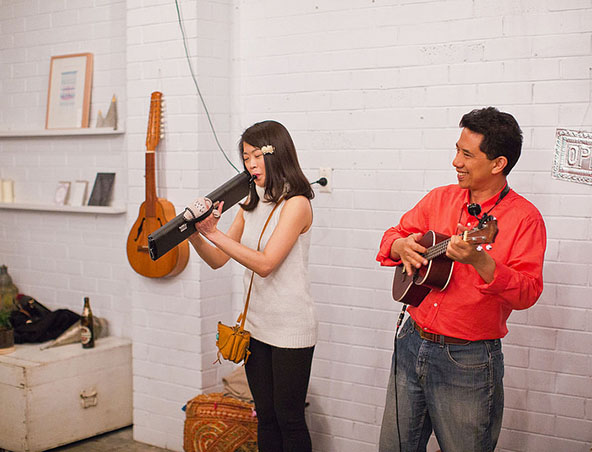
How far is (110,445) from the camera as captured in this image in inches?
150

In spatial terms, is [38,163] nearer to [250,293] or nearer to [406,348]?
[250,293]

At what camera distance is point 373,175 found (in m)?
3.32

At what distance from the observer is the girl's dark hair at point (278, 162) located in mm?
2631

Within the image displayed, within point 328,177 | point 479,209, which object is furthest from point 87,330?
point 479,209

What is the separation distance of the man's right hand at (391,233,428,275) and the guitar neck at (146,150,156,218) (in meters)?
1.63

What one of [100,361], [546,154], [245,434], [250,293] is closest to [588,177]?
[546,154]

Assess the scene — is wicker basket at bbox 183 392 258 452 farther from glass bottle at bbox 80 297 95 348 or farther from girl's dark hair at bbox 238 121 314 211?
girl's dark hair at bbox 238 121 314 211

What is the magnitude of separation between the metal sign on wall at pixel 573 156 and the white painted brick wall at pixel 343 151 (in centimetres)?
3

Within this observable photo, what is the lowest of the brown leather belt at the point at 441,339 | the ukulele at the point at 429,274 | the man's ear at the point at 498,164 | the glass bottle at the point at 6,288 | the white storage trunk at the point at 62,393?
the white storage trunk at the point at 62,393

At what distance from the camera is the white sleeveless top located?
264cm

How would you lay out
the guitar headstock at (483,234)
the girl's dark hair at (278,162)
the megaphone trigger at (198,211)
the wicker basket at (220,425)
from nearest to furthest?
the guitar headstock at (483,234), the megaphone trigger at (198,211), the girl's dark hair at (278,162), the wicker basket at (220,425)

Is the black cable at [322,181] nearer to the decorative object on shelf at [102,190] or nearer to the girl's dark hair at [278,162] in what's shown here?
the girl's dark hair at [278,162]

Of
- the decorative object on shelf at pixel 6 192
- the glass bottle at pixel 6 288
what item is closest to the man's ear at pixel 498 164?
the glass bottle at pixel 6 288

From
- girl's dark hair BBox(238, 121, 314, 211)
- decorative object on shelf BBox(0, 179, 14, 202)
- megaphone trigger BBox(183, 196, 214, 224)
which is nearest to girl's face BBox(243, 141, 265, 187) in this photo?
girl's dark hair BBox(238, 121, 314, 211)
